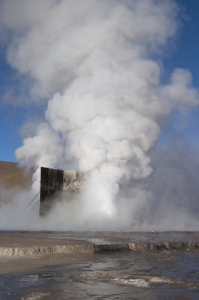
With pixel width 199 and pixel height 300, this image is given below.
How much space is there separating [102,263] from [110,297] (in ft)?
11.4

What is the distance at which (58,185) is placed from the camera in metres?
22.6

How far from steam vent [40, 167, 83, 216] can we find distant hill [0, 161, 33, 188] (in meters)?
35.4

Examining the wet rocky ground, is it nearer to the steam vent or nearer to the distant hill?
the steam vent

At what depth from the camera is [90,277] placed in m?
7.58

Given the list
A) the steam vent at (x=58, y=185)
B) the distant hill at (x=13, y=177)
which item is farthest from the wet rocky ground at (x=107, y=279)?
Result: the distant hill at (x=13, y=177)

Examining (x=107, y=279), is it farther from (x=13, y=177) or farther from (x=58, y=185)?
(x=13, y=177)

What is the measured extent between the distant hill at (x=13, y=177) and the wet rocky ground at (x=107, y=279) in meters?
48.4

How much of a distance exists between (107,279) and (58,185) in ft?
50.4

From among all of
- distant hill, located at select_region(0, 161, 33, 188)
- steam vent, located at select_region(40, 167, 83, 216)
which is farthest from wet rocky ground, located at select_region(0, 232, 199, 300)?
distant hill, located at select_region(0, 161, 33, 188)

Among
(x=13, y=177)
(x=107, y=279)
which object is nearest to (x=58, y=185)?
(x=107, y=279)

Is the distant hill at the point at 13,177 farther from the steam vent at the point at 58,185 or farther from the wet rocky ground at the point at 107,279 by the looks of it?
the wet rocky ground at the point at 107,279

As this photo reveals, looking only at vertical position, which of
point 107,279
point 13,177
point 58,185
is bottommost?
point 107,279

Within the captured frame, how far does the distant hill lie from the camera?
60.4m

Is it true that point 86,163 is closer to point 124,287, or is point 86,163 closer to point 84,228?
point 84,228
